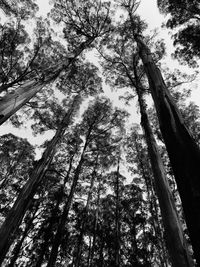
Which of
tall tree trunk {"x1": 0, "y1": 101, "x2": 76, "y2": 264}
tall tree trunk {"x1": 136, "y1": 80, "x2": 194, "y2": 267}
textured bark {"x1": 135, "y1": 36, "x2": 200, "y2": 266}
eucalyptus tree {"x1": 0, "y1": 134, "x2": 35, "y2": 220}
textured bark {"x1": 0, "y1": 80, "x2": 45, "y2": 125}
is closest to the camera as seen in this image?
textured bark {"x1": 135, "y1": 36, "x2": 200, "y2": 266}

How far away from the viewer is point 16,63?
33.0 ft

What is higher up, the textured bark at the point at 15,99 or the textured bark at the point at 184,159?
the textured bark at the point at 15,99

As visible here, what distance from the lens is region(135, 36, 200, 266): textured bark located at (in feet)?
2.81

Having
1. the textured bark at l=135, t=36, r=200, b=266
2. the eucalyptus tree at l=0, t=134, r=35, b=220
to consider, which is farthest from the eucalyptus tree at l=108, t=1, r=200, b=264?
the eucalyptus tree at l=0, t=134, r=35, b=220

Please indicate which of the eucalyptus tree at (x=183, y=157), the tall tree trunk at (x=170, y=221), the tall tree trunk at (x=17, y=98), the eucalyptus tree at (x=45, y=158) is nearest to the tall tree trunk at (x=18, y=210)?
the eucalyptus tree at (x=45, y=158)

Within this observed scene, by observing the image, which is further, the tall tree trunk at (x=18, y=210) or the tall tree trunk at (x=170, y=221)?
the tall tree trunk at (x=18, y=210)

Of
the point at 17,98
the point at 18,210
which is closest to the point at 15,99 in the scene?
the point at 17,98

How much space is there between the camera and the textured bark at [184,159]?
86 cm

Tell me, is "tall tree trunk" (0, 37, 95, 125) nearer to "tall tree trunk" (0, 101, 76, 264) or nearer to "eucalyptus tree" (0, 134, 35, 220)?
"tall tree trunk" (0, 101, 76, 264)

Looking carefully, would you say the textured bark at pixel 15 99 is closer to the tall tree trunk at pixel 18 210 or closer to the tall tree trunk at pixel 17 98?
the tall tree trunk at pixel 17 98

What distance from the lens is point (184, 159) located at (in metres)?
1.08

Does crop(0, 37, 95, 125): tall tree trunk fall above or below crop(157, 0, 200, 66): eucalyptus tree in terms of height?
below

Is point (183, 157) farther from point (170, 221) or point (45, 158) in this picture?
point (45, 158)

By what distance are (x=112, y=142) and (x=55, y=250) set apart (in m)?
7.06
